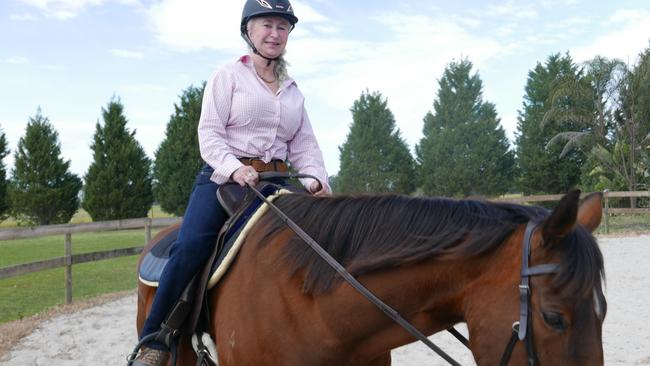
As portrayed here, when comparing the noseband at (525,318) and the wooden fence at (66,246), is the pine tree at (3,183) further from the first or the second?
the noseband at (525,318)

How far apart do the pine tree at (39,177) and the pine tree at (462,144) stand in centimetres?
2098

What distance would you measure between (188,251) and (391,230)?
0.96m

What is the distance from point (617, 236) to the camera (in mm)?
16016

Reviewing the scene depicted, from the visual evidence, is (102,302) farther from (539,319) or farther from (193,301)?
(539,319)

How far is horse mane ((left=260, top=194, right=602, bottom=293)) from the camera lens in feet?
6.35

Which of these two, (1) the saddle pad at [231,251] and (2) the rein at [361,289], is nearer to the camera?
(2) the rein at [361,289]

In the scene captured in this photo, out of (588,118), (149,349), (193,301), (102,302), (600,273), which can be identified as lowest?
(102,302)

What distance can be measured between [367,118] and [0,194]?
20.9m

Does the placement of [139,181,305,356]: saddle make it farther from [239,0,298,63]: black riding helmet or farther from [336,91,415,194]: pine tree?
[336,91,415,194]: pine tree

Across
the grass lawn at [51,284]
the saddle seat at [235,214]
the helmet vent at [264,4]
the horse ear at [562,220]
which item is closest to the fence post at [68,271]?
the grass lawn at [51,284]

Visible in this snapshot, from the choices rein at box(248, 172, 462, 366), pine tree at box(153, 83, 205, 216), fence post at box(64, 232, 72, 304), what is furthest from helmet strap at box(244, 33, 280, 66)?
pine tree at box(153, 83, 205, 216)

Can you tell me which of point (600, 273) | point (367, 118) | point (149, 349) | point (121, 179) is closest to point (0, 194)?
point (121, 179)

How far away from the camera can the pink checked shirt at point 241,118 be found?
2.65 m

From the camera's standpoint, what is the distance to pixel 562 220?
1687mm
